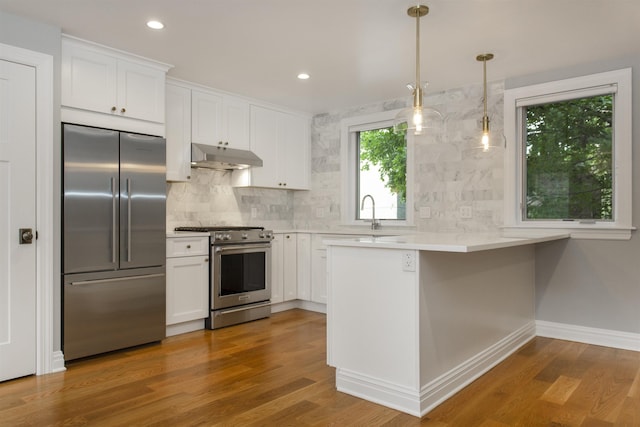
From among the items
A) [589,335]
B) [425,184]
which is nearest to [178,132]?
[425,184]

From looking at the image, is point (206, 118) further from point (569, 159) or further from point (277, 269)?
point (569, 159)

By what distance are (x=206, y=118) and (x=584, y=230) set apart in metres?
3.67

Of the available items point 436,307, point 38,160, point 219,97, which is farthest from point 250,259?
point 436,307

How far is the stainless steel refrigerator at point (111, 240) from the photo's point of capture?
3188 millimetres

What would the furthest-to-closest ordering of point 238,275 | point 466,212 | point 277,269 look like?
point 277,269 → point 238,275 → point 466,212

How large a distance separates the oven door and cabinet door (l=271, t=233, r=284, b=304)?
4.9 inches

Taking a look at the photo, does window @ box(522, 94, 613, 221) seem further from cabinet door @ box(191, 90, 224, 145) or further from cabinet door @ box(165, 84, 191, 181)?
cabinet door @ box(165, 84, 191, 181)

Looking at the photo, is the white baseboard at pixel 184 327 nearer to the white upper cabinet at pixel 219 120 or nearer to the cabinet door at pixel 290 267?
the cabinet door at pixel 290 267

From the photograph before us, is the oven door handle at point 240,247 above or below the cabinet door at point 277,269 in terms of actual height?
above

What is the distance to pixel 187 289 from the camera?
4051mm

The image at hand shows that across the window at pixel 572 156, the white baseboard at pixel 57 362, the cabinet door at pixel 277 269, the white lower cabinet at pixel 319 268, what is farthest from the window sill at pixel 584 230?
the white baseboard at pixel 57 362

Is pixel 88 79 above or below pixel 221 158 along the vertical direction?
above

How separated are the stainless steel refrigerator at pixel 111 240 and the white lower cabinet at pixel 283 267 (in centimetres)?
142

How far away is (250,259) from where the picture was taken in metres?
4.61
